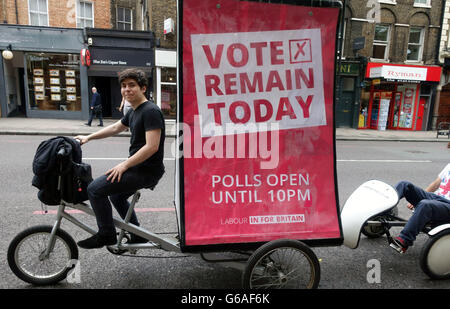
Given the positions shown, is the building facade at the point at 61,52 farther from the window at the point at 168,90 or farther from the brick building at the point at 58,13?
the window at the point at 168,90

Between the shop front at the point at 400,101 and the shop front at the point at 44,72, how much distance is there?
16.5 meters

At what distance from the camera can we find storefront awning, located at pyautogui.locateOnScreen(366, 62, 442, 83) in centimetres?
1792

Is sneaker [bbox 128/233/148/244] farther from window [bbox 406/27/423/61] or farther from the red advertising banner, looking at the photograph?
window [bbox 406/27/423/61]

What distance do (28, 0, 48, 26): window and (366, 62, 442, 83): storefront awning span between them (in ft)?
59.4

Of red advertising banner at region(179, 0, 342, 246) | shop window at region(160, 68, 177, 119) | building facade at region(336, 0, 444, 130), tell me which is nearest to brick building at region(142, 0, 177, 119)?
shop window at region(160, 68, 177, 119)

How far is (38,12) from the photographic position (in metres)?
15.8

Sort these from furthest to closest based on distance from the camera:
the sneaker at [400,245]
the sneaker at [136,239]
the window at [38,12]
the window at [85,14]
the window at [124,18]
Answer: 1. the window at [124,18]
2. the window at [85,14]
3. the window at [38,12]
4. the sneaker at [400,245]
5. the sneaker at [136,239]

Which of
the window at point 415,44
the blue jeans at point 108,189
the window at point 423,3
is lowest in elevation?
the blue jeans at point 108,189

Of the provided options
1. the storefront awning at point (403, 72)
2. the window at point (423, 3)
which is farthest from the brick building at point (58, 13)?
the window at point (423, 3)

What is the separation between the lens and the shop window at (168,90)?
16797mm

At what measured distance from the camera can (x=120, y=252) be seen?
2.83 m
